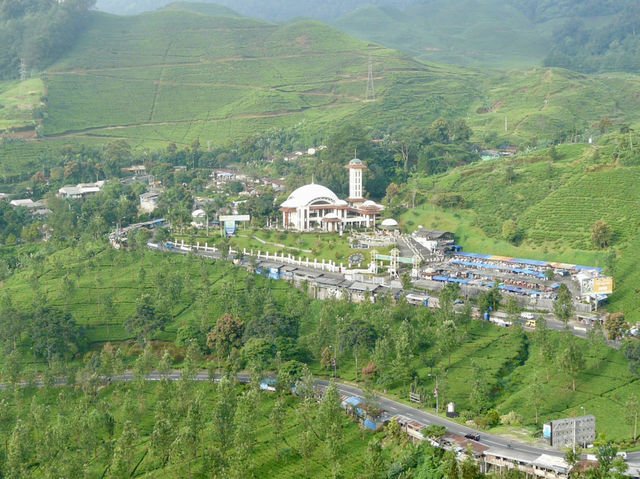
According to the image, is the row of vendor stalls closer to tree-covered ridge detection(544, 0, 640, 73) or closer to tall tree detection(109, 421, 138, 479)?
tall tree detection(109, 421, 138, 479)

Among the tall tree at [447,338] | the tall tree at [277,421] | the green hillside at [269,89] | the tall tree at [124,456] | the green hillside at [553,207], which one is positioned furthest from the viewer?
the green hillside at [269,89]

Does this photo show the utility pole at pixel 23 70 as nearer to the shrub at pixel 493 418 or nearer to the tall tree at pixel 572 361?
the tall tree at pixel 572 361

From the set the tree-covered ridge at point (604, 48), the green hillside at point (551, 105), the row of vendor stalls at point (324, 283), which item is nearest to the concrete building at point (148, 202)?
the row of vendor stalls at point (324, 283)

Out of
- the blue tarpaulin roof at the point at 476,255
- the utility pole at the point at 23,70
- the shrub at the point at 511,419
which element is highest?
the utility pole at the point at 23,70

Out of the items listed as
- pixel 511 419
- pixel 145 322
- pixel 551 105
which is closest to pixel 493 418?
pixel 511 419

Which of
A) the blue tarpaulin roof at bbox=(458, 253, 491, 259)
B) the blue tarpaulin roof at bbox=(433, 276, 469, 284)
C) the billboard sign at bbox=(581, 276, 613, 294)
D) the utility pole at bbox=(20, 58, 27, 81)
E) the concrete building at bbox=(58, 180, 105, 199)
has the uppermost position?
the utility pole at bbox=(20, 58, 27, 81)

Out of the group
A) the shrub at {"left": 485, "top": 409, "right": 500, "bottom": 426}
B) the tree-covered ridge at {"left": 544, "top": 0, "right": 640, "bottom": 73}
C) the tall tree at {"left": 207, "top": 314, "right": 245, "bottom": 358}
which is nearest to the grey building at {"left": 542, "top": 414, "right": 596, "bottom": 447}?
the shrub at {"left": 485, "top": 409, "right": 500, "bottom": 426}

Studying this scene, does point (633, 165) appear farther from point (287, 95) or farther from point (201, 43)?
point (201, 43)

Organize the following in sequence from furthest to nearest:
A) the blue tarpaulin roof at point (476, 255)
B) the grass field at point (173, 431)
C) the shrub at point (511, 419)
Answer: the blue tarpaulin roof at point (476, 255)
the shrub at point (511, 419)
the grass field at point (173, 431)
